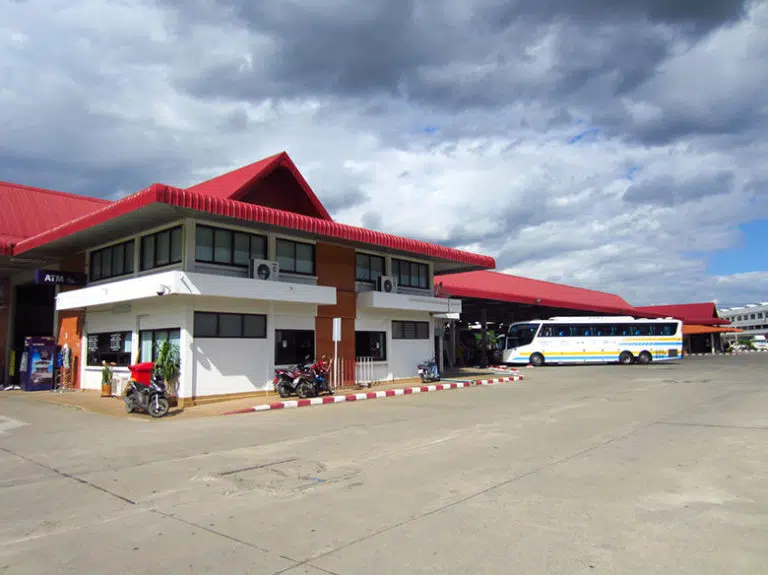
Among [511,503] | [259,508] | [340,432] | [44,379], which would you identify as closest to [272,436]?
[340,432]

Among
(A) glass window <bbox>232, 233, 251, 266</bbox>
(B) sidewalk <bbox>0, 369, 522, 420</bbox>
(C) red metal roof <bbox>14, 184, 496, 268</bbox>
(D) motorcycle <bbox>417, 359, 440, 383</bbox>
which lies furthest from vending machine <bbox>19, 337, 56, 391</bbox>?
(D) motorcycle <bbox>417, 359, 440, 383</bbox>

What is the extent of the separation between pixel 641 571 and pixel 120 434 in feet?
32.3

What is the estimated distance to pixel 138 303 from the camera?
17.1m

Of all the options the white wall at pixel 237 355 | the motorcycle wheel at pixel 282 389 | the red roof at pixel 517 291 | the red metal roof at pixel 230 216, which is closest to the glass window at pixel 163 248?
the red metal roof at pixel 230 216

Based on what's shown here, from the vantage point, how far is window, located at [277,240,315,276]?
59.4 feet

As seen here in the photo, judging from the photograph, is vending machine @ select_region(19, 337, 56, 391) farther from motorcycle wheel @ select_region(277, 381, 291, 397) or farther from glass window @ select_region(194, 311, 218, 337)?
motorcycle wheel @ select_region(277, 381, 291, 397)

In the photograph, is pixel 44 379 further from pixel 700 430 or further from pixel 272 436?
pixel 700 430

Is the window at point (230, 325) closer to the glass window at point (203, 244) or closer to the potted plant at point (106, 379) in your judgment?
the glass window at point (203, 244)

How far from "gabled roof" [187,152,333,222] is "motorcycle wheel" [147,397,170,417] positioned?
6.58m

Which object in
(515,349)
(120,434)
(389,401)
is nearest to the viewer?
(120,434)

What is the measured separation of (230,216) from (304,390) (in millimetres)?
5481

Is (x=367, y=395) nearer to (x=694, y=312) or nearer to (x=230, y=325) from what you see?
(x=230, y=325)

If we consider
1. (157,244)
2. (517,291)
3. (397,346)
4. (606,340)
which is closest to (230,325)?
(157,244)

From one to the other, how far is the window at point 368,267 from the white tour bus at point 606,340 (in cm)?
1682
